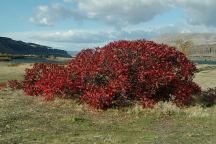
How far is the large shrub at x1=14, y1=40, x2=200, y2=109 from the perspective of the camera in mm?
23438

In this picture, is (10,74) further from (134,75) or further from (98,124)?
(98,124)

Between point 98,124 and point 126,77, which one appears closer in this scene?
point 98,124

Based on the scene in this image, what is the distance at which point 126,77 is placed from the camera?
76.2ft

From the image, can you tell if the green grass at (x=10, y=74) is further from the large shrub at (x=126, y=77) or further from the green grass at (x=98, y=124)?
the green grass at (x=98, y=124)

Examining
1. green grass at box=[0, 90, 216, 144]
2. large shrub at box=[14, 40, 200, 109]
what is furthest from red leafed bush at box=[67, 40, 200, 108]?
green grass at box=[0, 90, 216, 144]

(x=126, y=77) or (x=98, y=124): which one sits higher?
(x=126, y=77)

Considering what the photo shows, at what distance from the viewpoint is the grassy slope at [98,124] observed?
1623 centimetres

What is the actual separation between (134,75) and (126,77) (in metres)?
0.94

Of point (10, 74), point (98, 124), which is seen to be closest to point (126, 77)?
point (98, 124)

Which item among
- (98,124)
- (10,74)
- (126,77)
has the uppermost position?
(126,77)

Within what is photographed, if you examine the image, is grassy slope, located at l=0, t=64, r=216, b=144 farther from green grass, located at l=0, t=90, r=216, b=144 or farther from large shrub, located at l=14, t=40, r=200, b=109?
large shrub, located at l=14, t=40, r=200, b=109

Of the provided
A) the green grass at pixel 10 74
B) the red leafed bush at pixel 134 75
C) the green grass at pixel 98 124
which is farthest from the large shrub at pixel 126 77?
the green grass at pixel 10 74

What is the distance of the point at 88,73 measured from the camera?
24.2 meters

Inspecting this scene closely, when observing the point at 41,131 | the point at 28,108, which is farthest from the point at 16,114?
the point at 41,131
